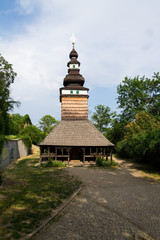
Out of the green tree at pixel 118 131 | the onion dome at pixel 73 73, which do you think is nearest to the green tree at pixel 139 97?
the green tree at pixel 118 131

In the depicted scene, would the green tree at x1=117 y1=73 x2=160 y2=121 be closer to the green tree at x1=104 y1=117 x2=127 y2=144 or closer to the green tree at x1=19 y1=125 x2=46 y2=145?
the green tree at x1=104 y1=117 x2=127 y2=144

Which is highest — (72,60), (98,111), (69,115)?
(72,60)

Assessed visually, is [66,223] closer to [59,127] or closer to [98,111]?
[59,127]

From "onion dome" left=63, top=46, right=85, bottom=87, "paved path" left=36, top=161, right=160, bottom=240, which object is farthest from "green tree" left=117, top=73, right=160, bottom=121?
"paved path" left=36, top=161, right=160, bottom=240

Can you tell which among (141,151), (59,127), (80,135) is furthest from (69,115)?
(141,151)

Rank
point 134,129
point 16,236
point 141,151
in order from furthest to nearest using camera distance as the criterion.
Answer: point 134,129 < point 141,151 < point 16,236

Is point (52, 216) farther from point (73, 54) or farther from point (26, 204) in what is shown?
point (73, 54)

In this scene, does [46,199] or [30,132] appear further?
[30,132]

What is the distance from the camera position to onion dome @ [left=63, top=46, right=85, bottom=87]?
23.8 metres

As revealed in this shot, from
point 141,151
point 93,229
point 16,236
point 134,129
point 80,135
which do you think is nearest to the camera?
point 16,236

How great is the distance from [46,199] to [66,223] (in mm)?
2367

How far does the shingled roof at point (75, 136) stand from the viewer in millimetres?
18328

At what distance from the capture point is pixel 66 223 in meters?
5.23

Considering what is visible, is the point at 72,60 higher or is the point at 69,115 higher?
the point at 72,60
